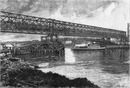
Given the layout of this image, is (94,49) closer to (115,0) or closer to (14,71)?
(115,0)

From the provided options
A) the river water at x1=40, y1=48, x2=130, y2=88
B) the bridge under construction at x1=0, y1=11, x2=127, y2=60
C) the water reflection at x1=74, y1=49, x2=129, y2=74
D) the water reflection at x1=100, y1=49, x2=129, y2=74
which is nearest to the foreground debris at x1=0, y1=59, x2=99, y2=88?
the river water at x1=40, y1=48, x2=130, y2=88

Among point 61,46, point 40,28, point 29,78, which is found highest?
point 40,28

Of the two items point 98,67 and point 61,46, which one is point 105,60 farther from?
point 61,46

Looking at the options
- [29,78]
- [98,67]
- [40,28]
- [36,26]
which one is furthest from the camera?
[36,26]

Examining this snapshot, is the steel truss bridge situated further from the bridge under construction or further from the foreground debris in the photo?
the foreground debris

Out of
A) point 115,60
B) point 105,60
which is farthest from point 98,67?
point 115,60

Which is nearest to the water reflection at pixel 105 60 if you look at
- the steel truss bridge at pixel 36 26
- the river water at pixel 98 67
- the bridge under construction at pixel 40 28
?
the river water at pixel 98 67

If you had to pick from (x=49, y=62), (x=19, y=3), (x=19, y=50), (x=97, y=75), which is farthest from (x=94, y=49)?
(x=19, y=3)

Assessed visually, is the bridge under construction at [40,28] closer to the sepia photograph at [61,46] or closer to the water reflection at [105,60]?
the sepia photograph at [61,46]
